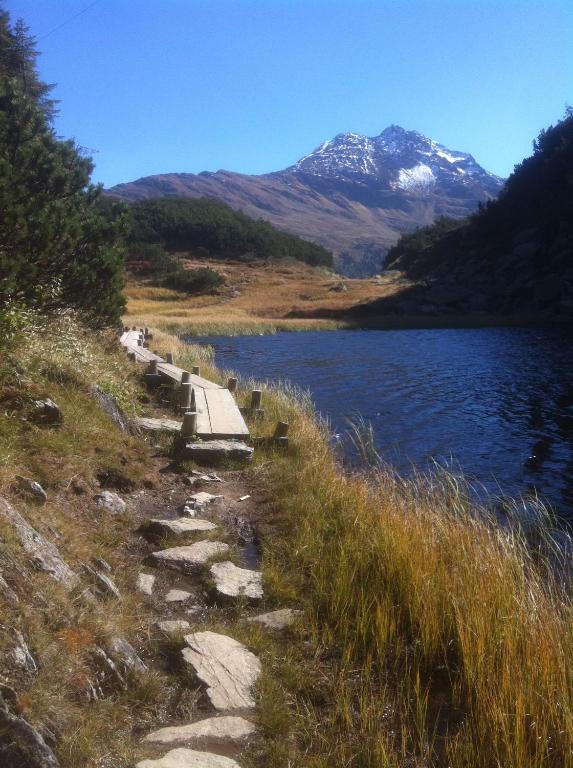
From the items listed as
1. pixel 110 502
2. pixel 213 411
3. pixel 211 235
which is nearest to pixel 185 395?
pixel 213 411

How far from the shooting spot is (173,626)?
4.56 metres

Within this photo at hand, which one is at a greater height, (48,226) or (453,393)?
(48,226)

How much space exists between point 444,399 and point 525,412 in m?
2.09

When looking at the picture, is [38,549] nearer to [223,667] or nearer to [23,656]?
[23,656]

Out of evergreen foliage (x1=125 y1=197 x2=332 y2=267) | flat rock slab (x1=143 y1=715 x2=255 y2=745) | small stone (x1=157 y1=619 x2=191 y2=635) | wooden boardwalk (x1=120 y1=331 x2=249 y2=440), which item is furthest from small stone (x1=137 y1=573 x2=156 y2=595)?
evergreen foliage (x1=125 y1=197 x2=332 y2=267)

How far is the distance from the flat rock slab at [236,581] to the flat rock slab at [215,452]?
2882 millimetres

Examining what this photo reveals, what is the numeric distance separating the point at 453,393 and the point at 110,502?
1386 centimetres

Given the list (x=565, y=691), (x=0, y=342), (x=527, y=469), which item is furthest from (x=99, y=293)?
(x=565, y=691)

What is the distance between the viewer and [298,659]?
173 inches

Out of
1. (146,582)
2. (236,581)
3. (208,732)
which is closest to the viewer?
(208,732)

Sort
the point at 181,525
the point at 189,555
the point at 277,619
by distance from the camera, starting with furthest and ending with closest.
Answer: the point at 181,525 → the point at 189,555 → the point at 277,619

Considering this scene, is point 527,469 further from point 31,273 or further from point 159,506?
point 31,273

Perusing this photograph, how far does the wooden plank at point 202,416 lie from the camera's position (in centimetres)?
909

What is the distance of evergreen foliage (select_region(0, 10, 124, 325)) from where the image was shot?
827cm
